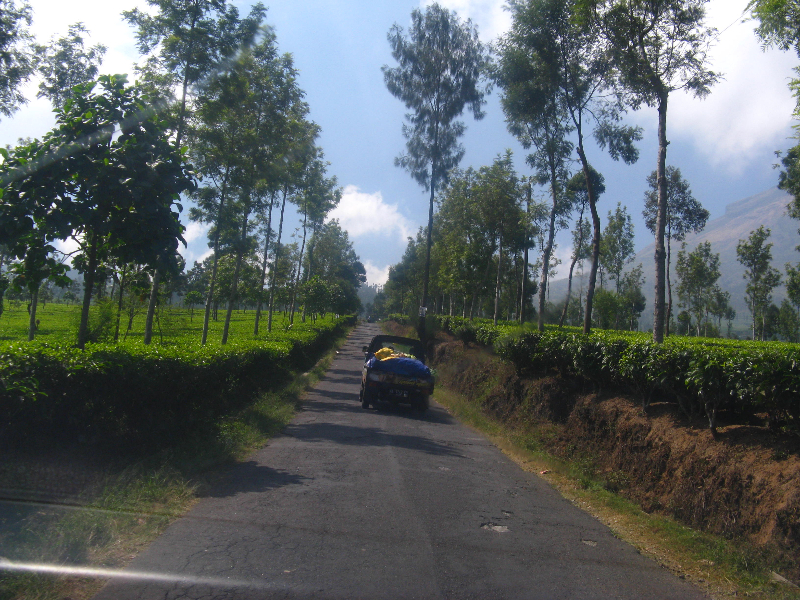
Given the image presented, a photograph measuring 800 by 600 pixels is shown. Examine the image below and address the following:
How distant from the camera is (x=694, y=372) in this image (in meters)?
6.54

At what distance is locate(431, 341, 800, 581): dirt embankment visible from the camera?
16.9ft

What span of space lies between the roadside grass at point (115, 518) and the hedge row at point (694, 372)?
607cm

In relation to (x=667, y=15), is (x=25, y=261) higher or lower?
lower

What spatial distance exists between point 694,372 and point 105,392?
720cm

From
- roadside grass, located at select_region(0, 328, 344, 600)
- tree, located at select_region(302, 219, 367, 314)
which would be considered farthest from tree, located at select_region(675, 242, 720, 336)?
roadside grass, located at select_region(0, 328, 344, 600)

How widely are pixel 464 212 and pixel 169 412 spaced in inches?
1029

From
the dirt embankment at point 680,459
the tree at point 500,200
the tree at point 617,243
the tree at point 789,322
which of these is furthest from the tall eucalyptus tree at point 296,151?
the tree at point 789,322

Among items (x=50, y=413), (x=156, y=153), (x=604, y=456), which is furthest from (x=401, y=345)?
(x=50, y=413)

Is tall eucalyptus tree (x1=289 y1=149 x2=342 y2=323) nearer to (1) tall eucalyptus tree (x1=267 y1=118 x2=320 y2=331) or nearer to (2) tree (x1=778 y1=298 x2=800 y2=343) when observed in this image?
(1) tall eucalyptus tree (x1=267 y1=118 x2=320 y2=331)

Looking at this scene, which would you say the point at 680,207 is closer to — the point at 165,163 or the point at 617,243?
the point at 617,243

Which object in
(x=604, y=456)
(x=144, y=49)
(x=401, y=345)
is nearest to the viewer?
(x=604, y=456)

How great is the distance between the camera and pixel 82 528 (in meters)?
4.56

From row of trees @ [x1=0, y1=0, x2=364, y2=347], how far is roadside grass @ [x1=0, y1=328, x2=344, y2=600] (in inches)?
99.4

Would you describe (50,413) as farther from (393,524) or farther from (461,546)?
(461,546)
